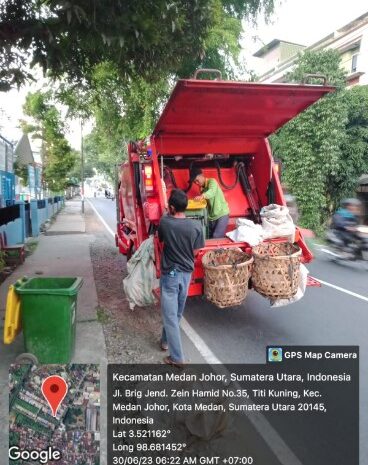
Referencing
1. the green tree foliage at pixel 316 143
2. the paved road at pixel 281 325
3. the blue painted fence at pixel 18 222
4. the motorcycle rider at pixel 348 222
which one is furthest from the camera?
the green tree foliage at pixel 316 143

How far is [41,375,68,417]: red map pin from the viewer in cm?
209

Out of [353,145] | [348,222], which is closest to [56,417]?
[348,222]

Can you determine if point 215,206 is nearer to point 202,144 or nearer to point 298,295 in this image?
point 202,144

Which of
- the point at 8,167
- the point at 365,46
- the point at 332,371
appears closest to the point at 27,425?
the point at 332,371

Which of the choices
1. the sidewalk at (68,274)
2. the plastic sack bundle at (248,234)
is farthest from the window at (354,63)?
the plastic sack bundle at (248,234)

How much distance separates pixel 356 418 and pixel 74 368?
2.14 metres

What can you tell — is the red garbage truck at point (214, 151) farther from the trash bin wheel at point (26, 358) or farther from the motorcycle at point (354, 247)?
the motorcycle at point (354, 247)

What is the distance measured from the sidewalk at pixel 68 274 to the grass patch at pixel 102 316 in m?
0.05

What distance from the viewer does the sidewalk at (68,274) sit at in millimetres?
3676

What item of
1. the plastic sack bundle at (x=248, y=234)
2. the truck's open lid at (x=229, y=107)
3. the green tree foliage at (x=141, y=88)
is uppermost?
the green tree foliage at (x=141, y=88)

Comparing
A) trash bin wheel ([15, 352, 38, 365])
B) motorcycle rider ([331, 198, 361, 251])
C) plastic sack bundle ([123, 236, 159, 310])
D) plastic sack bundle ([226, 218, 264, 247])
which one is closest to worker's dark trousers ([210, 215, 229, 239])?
plastic sack bundle ([226, 218, 264, 247])

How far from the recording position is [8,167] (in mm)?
9055

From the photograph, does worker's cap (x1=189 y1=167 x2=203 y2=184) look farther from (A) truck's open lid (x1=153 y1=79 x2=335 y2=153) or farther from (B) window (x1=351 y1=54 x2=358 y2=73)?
(B) window (x1=351 y1=54 x2=358 y2=73)

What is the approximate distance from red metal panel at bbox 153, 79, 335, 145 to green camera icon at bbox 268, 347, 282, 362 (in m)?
2.66
